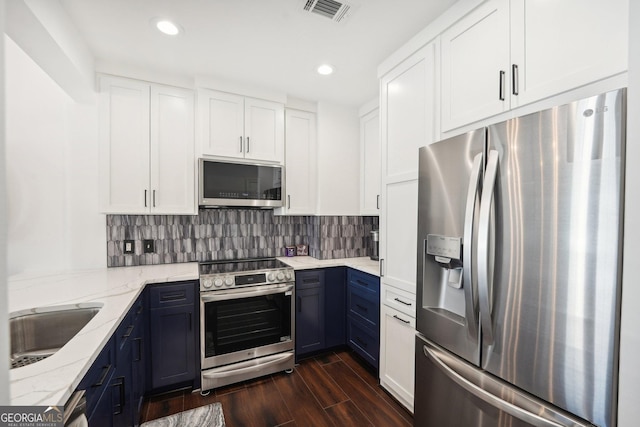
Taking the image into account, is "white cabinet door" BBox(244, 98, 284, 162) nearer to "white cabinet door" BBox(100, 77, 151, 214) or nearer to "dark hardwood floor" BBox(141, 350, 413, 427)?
"white cabinet door" BBox(100, 77, 151, 214)

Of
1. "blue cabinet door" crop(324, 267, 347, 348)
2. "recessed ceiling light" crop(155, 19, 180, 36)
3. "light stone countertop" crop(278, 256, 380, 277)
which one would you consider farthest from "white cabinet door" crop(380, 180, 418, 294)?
"recessed ceiling light" crop(155, 19, 180, 36)

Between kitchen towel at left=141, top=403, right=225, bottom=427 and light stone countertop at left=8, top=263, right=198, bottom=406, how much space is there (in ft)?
2.89

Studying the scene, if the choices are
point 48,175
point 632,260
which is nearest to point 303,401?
point 632,260

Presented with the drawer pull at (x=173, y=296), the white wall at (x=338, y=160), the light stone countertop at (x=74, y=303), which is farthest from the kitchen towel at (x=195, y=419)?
the white wall at (x=338, y=160)

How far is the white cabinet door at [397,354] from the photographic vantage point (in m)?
1.90

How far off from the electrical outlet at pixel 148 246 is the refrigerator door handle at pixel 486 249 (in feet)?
8.52

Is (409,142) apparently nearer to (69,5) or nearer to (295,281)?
(295,281)

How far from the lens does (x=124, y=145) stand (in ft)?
7.57

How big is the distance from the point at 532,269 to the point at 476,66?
1051 millimetres

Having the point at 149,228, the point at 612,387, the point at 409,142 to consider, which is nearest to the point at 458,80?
the point at 409,142

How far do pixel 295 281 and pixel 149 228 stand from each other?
1416 mm

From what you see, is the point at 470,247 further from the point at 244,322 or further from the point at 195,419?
the point at 195,419

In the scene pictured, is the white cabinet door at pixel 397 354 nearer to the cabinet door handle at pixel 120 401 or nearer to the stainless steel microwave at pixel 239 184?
the stainless steel microwave at pixel 239 184

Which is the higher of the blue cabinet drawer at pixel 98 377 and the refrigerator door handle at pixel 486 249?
the refrigerator door handle at pixel 486 249
